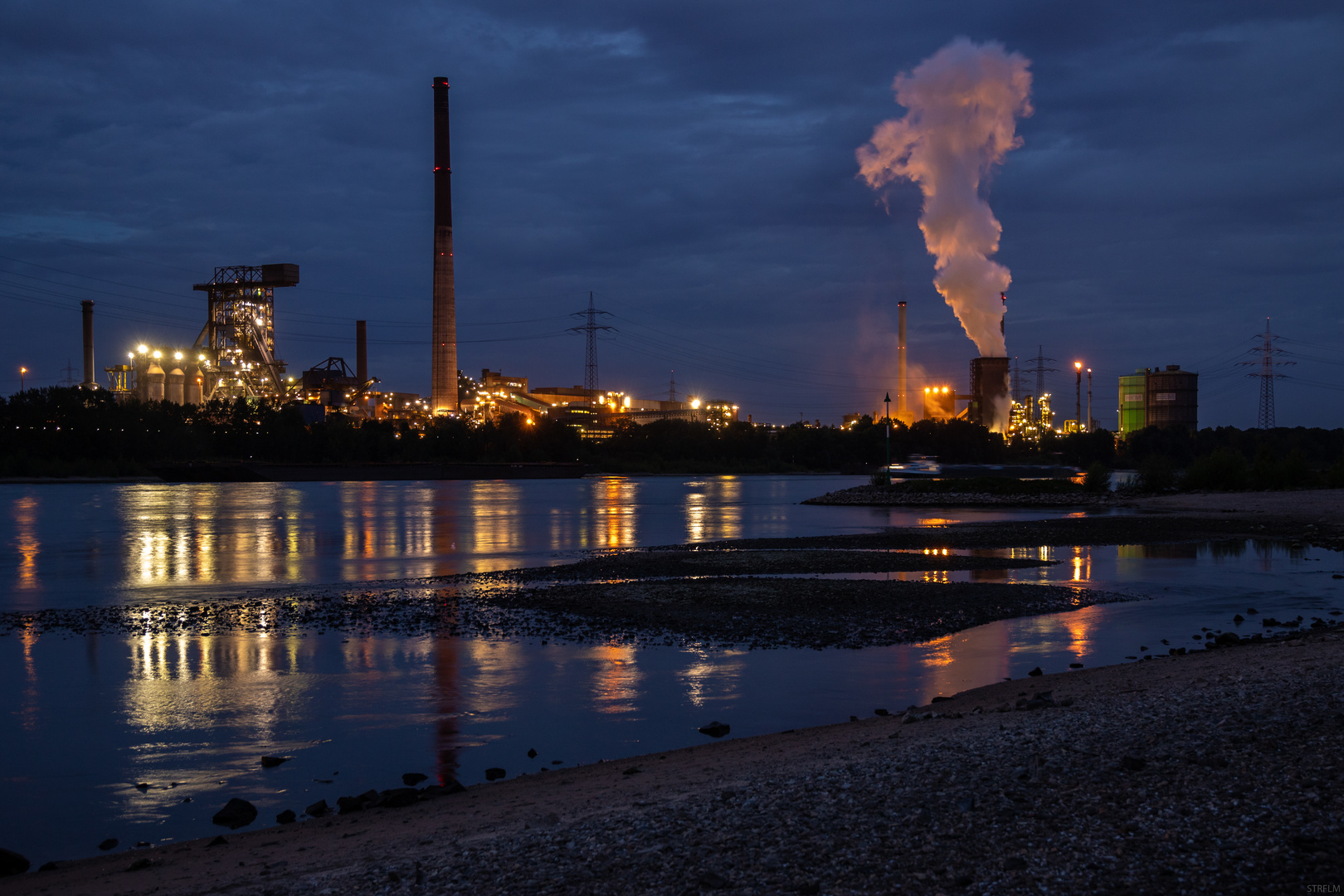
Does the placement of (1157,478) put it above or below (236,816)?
above

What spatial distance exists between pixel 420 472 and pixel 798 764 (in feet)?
449

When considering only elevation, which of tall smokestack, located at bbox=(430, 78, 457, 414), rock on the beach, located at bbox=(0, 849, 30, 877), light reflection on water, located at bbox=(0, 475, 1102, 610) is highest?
tall smokestack, located at bbox=(430, 78, 457, 414)

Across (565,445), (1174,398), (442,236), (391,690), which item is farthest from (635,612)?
(1174,398)

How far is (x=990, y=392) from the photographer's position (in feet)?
575

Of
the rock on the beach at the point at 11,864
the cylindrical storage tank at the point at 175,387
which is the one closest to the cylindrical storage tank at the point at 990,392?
the cylindrical storage tank at the point at 175,387

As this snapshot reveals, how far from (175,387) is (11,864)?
161 metres

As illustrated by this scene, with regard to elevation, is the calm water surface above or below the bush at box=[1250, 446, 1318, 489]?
below

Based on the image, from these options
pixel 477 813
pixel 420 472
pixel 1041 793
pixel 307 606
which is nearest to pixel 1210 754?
pixel 1041 793

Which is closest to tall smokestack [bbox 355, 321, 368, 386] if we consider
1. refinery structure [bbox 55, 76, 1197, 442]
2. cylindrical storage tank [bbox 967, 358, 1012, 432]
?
refinery structure [bbox 55, 76, 1197, 442]

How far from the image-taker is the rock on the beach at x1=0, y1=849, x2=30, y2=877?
6777 mm

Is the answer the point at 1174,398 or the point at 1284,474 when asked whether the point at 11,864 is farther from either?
the point at 1174,398

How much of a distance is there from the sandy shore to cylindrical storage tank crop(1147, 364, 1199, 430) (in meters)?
199

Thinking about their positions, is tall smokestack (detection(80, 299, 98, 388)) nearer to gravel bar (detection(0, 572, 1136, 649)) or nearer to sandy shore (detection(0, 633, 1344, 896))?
gravel bar (detection(0, 572, 1136, 649))

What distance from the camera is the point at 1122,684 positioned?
10109mm
